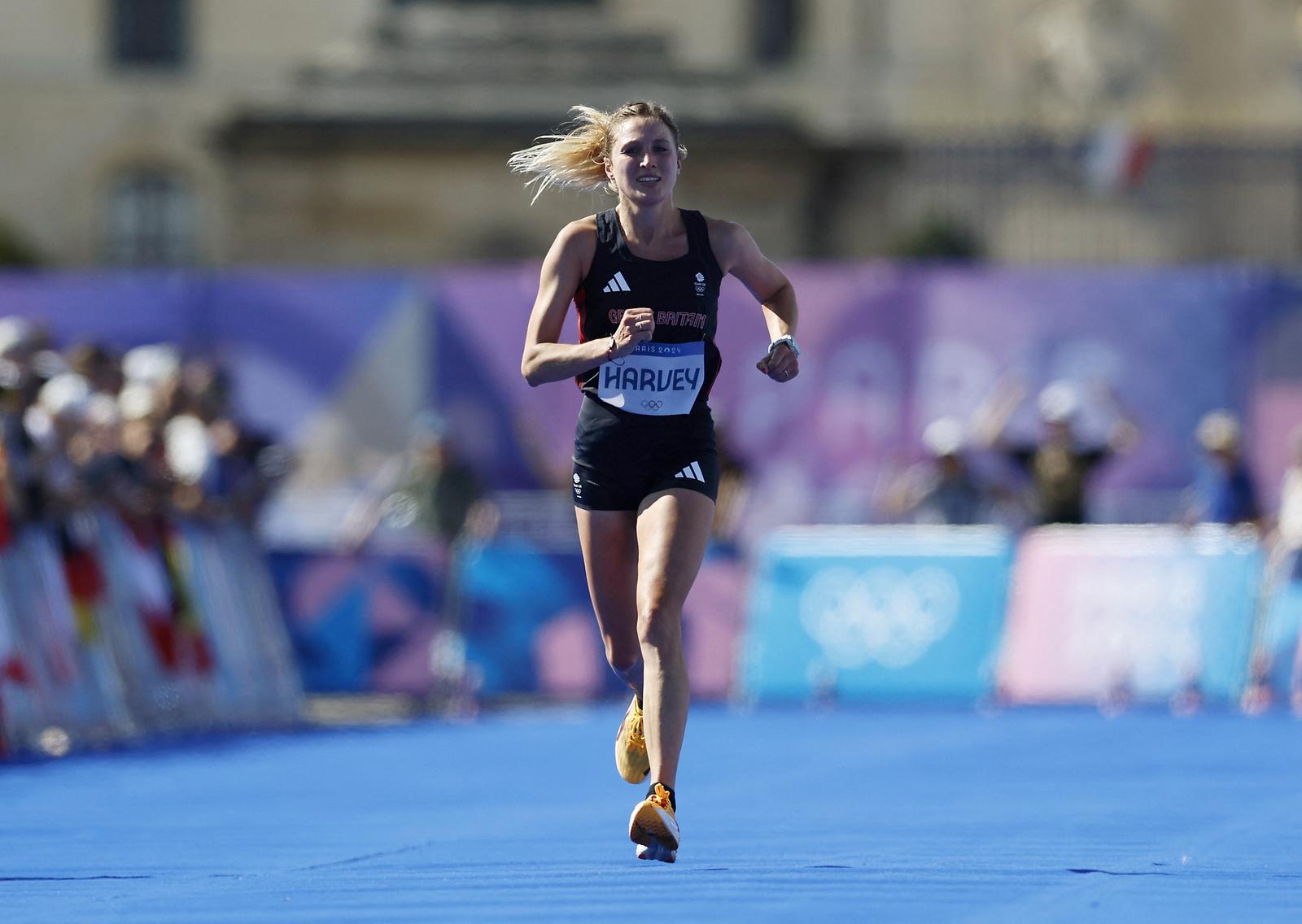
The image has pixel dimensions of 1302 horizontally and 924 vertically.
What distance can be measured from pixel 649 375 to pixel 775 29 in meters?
37.3

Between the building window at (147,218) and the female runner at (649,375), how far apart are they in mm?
36588

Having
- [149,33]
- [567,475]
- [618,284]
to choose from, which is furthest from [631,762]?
[149,33]

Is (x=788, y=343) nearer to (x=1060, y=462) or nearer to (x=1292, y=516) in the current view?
(x=1292, y=516)

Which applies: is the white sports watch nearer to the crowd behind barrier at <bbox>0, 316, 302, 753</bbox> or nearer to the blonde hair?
the blonde hair

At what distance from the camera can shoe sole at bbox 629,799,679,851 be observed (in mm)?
7691

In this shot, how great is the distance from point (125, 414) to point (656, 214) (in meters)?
8.37

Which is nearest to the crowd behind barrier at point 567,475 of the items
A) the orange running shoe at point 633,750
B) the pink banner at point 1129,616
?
the pink banner at point 1129,616

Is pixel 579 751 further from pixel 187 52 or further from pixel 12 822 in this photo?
pixel 187 52

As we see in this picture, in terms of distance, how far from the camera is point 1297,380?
21172 millimetres

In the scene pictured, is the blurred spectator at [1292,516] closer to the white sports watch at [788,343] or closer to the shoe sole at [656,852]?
the white sports watch at [788,343]

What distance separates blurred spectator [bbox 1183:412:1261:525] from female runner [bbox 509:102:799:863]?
1095cm

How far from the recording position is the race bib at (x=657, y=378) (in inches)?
Result: 319

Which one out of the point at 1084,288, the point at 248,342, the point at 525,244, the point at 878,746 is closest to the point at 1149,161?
the point at 525,244

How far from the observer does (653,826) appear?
7699 mm
